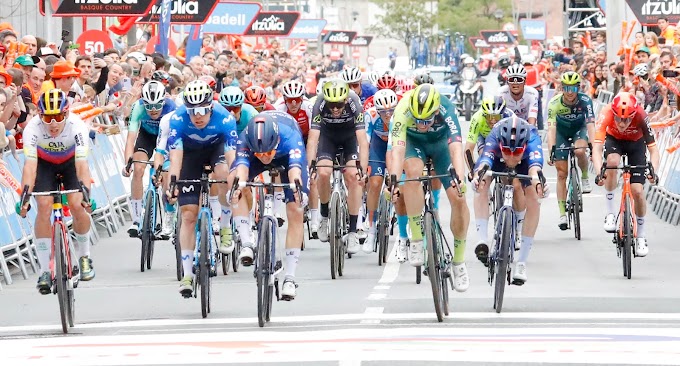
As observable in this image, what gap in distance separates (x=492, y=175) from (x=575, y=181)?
7.00 m

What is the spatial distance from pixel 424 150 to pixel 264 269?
203cm

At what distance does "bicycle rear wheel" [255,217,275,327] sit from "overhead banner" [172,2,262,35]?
2666cm

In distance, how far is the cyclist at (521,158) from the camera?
14.9m

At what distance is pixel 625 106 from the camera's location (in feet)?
58.0

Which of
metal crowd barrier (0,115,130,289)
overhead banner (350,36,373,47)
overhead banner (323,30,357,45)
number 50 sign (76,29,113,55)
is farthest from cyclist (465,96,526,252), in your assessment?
overhead banner (350,36,373,47)

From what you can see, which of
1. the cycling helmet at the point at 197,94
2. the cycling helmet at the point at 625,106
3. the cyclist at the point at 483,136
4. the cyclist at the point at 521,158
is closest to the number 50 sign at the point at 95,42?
the cyclist at the point at 483,136

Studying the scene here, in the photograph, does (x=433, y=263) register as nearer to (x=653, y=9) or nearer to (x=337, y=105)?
(x=337, y=105)

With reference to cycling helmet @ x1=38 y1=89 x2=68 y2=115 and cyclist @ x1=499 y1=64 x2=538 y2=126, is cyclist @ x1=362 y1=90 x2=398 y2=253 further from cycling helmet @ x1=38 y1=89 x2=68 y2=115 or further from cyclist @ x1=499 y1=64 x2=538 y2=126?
cycling helmet @ x1=38 y1=89 x2=68 y2=115

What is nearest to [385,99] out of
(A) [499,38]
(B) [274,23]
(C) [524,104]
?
(C) [524,104]

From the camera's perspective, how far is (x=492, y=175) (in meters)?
14.9

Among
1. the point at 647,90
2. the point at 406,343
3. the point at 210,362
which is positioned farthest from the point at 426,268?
the point at 647,90

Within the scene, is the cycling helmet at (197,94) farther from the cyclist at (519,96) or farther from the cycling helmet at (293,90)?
the cyclist at (519,96)

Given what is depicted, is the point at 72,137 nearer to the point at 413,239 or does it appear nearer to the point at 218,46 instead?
the point at 413,239

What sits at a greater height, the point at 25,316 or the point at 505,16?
the point at 505,16
